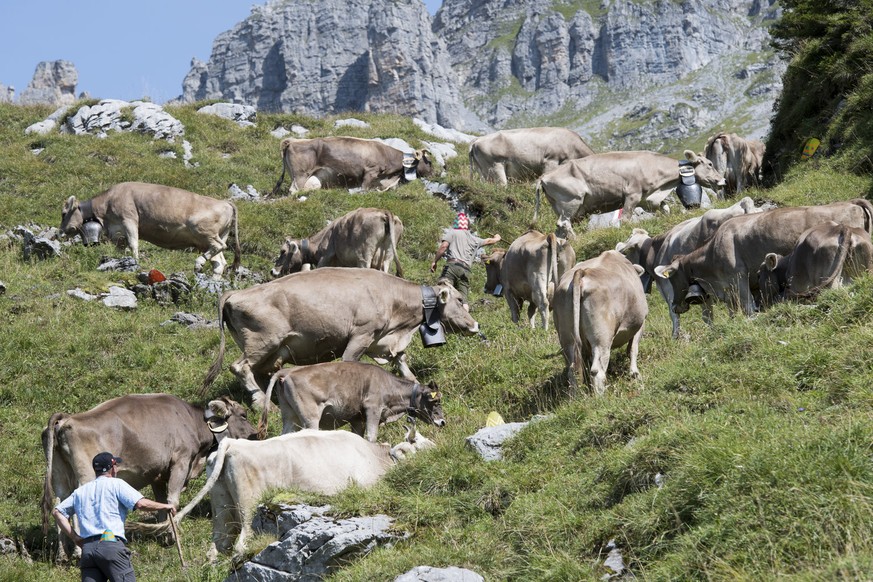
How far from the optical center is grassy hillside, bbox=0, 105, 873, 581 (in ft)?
24.0

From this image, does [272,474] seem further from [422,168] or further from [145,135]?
[145,135]

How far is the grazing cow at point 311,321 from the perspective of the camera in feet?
51.2

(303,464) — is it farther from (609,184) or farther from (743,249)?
(609,184)

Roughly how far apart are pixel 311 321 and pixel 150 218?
350 inches

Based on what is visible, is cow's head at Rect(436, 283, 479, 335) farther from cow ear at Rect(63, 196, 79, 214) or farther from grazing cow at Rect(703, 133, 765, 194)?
grazing cow at Rect(703, 133, 765, 194)

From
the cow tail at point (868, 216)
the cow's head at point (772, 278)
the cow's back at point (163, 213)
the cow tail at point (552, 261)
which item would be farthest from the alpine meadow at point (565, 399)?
the cow tail at point (868, 216)

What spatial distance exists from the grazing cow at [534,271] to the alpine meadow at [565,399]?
2.35 feet

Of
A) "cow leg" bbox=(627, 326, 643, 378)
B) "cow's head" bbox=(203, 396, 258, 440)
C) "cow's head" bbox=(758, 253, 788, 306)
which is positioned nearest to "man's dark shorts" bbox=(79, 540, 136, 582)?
"cow's head" bbox=(203, 396, 258, 440)

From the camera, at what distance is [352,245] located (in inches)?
808

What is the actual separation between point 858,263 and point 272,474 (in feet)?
26.0

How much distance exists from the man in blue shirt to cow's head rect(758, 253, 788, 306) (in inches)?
348

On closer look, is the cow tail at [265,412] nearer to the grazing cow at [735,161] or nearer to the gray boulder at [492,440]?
the gray boulder at [492,440]

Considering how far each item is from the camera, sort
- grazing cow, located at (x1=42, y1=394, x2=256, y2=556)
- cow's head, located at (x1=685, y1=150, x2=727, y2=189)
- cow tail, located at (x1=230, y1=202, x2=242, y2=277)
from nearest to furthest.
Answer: grazing cow, located at (x1=42, y1=394, x2=256, y2=556) → cow tail, located at (x1=230, y1=202, x2=242, y2=277) → cow's head, located at (x1=685, y1=150, x2=727, y2=189)

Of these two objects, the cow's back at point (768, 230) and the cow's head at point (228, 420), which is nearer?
the cow's head at point (228, 420)
